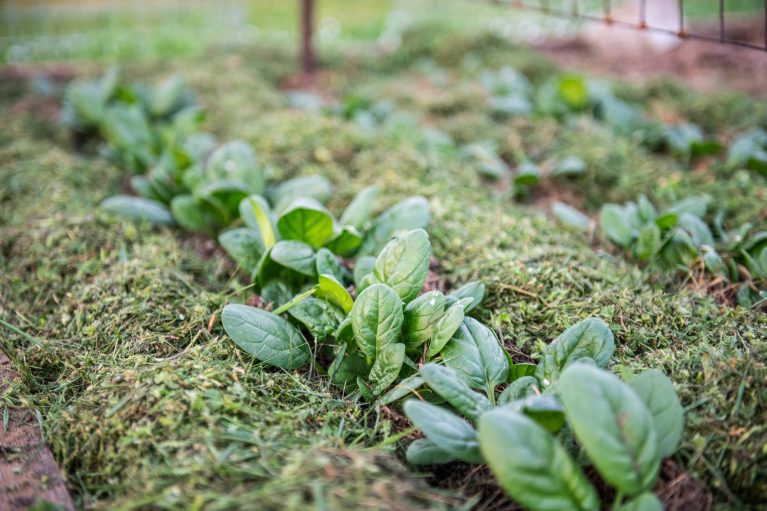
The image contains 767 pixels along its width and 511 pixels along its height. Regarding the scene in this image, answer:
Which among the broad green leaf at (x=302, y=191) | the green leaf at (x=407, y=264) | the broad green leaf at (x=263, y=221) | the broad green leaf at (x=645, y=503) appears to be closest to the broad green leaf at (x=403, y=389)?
the green leaf at (x=407, y=264)

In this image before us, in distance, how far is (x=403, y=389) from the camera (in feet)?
4.97

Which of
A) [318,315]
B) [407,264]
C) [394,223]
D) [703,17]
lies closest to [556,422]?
[407,264]

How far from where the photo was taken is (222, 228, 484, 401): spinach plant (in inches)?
61.9

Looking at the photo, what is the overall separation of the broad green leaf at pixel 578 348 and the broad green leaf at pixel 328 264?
2.08 ft

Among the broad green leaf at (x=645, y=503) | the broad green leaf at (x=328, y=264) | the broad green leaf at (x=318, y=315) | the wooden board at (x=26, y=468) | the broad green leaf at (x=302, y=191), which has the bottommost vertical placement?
the broad green leaf at (x=645, y=503)

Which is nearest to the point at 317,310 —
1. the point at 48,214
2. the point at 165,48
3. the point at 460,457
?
the point at 460,457

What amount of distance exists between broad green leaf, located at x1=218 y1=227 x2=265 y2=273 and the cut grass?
8cm

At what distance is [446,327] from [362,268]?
0.41 m

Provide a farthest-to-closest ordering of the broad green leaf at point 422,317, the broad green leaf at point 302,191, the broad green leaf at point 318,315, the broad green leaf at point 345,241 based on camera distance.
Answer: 1. the broad green leaf at point 302,191
2. the broad green leaf at point 345,241
3. the broad green leaf at point 318,315
4. the broad green leaf at point 422,317

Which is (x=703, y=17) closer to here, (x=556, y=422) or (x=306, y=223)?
(x=306, y=223)

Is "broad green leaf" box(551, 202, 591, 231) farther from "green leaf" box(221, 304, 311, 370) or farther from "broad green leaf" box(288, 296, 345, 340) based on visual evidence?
"green leaf" box(221, 304, 311, 370)

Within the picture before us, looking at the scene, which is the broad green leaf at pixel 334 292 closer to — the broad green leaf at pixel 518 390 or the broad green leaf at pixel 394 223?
the broad green leaf at pixel 394 223

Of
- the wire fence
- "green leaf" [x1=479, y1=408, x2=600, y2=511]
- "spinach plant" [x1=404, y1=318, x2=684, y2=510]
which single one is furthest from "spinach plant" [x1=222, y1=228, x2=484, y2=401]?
the wire fence

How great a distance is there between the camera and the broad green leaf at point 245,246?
78.7 inches
